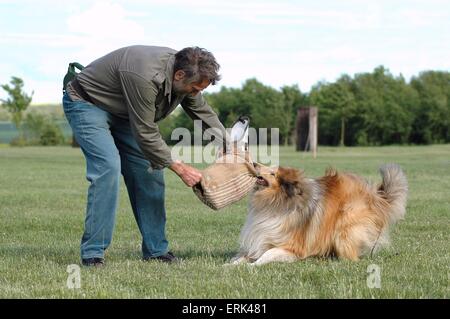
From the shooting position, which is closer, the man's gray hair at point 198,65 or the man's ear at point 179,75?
the man's gray hair at point 198,65

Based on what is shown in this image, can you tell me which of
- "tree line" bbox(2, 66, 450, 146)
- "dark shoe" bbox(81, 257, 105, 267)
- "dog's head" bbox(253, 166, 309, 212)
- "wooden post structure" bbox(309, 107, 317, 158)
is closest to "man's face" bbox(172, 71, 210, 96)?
"dog's head" bbox(253, 166, 309, 212)

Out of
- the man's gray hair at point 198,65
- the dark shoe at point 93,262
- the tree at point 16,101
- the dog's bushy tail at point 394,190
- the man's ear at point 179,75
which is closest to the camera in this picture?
the man's gray hair at point 198,65

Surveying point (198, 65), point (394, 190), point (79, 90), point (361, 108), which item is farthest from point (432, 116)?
point (198, 65)

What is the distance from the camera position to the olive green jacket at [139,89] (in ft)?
22.0

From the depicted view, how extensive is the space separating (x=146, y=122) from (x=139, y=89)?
31 centimetres

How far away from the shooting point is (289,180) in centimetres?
740

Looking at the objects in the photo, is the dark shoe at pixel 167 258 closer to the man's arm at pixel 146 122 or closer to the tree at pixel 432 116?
the man's arm at pixel 146 122

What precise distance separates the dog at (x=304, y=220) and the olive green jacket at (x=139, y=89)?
1.12 metres

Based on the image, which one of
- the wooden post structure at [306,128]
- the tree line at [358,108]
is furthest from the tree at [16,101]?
the wooden post structure at [306,128]

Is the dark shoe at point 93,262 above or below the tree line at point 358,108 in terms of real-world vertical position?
below

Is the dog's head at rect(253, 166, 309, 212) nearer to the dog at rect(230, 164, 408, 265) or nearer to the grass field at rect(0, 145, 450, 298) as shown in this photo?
the dog at rect(230, 164, 408, 265)

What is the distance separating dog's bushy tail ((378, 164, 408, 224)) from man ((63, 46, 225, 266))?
6.36ft

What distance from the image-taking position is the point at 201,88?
22.3ft
